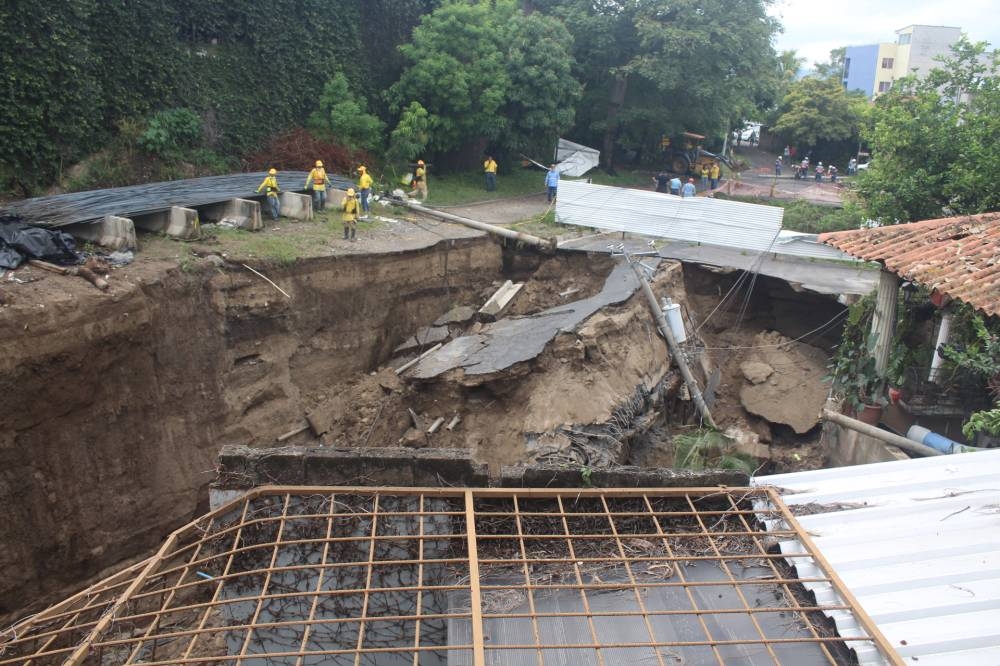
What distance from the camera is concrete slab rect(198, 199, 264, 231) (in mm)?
13695

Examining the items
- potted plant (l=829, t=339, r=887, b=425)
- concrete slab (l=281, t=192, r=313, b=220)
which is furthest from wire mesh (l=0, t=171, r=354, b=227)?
potted plant (l=829, t=339, r=887, b=425)

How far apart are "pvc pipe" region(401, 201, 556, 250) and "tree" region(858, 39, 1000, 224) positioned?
22.1 ft

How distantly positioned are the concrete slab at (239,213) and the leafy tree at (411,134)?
21.5 ft

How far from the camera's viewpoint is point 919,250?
9352mm

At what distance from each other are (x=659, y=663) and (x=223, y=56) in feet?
58.7

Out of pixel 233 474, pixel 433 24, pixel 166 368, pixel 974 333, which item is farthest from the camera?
pixel 433 24

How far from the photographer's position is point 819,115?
34.9 metres

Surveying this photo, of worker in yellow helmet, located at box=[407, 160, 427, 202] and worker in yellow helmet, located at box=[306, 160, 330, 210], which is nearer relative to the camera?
worker in yellow helmet, located at box=[306, 160, 330, 210]

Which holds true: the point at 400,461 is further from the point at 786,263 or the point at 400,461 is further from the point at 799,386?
the point at 786,263

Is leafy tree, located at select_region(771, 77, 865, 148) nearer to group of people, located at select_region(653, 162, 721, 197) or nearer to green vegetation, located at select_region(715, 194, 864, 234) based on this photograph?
group of people, located at select_region(653, 162, 721, 197)

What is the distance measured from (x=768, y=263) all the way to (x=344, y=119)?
1177 cm

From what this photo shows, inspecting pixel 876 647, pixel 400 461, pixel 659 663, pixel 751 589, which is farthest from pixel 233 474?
pixel 876 647

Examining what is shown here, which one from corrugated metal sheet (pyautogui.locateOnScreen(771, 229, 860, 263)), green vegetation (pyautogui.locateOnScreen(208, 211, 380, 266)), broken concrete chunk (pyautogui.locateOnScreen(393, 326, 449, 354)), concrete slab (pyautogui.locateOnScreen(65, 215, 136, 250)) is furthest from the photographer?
corrugated metal sheet (pyautogui.locateOnScreen(771, 229, 860, 263))

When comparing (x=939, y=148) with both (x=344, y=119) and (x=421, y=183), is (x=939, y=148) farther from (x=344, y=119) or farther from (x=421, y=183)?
(x=344, y=119)
